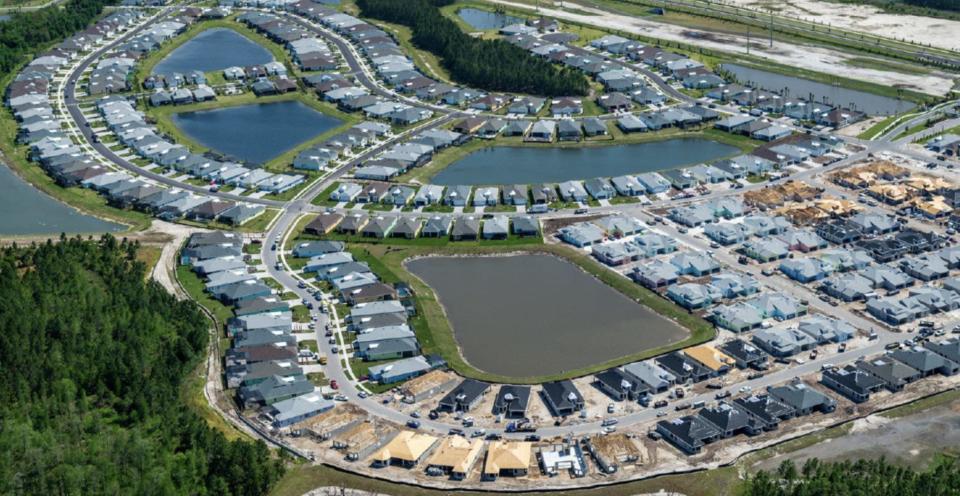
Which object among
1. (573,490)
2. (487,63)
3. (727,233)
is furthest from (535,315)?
(487,63)

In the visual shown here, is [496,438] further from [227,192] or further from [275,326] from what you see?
A: [227,192]

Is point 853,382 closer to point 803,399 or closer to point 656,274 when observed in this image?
point 803,399

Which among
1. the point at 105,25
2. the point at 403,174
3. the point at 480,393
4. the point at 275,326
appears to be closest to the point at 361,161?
the point at 403,174

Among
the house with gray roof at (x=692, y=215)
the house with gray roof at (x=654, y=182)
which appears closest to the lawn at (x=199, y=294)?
the house with gray roof at (x=692, y=215)

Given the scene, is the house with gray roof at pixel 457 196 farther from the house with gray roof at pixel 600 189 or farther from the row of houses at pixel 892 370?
the row of houses at pixel 892 370

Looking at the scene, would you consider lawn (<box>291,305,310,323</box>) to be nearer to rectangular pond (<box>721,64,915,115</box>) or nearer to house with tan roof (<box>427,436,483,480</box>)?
house with tan roof (<box>427,436,483,480</box>)

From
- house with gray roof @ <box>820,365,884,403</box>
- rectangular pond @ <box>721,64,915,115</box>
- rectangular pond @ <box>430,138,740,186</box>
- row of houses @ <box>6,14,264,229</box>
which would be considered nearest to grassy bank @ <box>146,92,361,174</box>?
→ row of houses @ <box>6,14,264,229</box>
